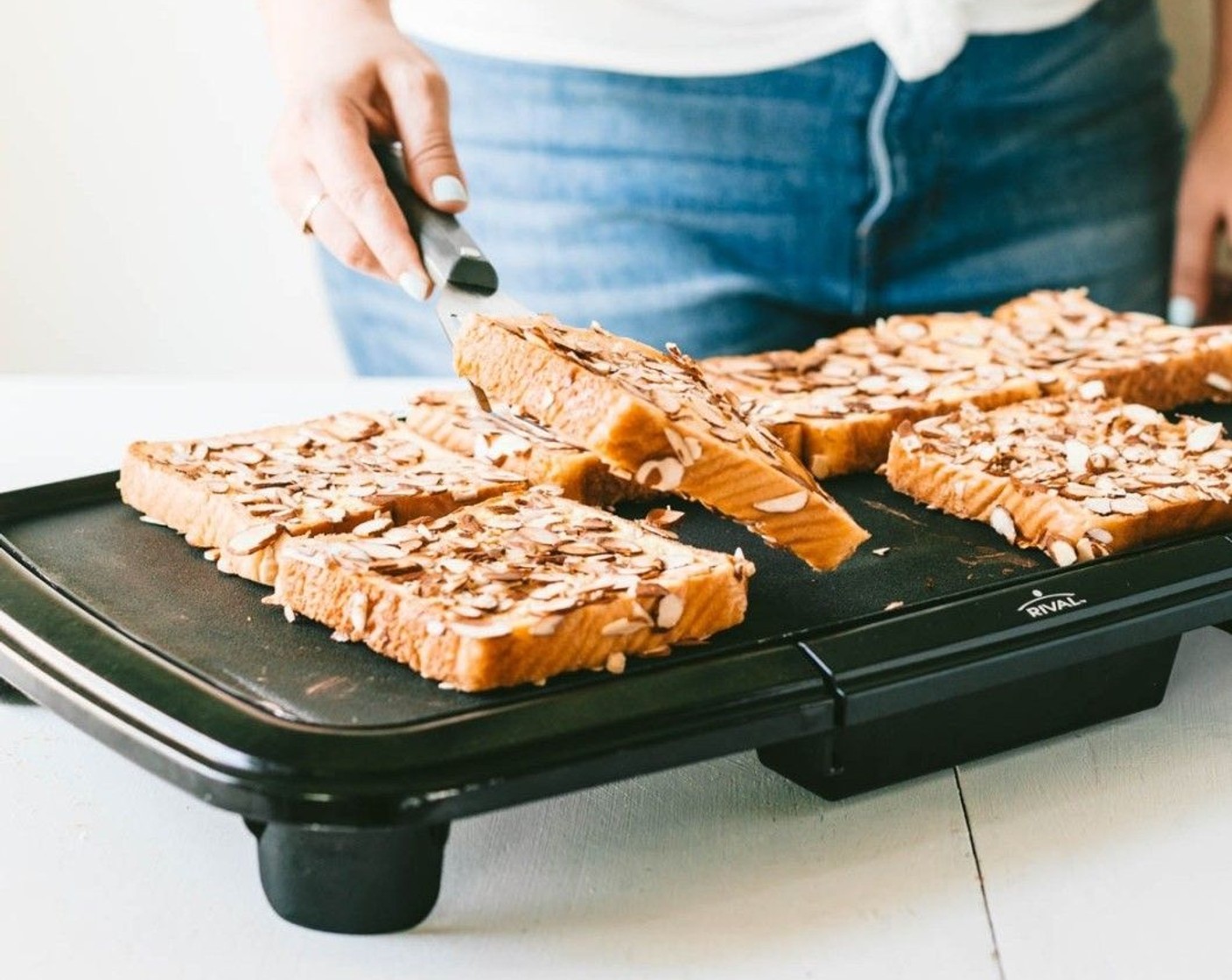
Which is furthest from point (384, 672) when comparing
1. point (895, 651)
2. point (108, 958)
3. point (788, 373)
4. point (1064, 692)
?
point (788, 373)

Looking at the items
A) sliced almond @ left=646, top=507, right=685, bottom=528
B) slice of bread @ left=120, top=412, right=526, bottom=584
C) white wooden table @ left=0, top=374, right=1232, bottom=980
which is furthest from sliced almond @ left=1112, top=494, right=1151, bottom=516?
slice of bread @ left=120, top=412, right=526, bottom=584

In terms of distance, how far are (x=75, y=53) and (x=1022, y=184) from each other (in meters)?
2.42

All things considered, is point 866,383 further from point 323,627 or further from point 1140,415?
point 323,627

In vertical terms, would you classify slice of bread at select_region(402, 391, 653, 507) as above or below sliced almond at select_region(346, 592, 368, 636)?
below

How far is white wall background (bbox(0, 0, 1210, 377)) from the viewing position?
3.82 m

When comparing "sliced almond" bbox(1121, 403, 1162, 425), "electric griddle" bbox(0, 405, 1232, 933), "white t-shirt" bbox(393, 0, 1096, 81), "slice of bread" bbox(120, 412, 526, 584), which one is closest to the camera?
"electric griddle" bbox(0, 405, 1232, 933)

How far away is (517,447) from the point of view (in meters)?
1.70

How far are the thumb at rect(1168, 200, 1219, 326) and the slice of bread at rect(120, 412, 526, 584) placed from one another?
158 cm

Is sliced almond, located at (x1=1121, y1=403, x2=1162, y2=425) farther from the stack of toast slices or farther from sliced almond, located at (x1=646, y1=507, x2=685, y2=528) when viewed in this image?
A: sliced almond, located at (x1=646, y1=507, x2=685, y2=528)

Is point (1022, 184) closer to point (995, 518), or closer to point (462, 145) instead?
point (462, 145)

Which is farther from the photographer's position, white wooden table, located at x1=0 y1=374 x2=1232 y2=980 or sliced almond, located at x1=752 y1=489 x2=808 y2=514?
sliced almond, located at x1=752 y1=489 x2=808 y2=514

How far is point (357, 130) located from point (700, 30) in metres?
0.84

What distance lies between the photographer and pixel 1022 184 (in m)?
2.76

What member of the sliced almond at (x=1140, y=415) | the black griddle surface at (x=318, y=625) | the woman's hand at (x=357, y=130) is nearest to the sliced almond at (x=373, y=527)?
the black griddle surface at (x=318, y=625)
